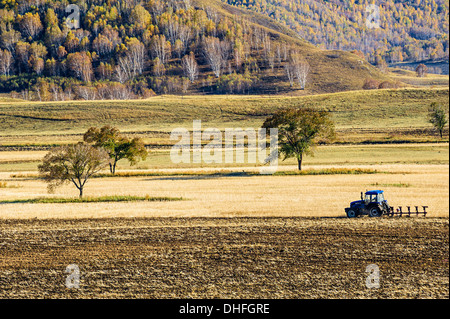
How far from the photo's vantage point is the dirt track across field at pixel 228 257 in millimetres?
17078

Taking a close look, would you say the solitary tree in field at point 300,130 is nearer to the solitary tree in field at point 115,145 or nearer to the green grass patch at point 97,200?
the solitary tree in field at point 115,145

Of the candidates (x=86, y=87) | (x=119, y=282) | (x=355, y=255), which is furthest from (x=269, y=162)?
(x=86, y=87)

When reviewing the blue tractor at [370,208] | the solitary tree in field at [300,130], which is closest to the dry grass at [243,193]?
the blue tractor at [370,208]

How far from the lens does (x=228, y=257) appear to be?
824 inches

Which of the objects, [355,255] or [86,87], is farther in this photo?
[86,87]

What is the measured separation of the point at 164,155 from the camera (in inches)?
2963

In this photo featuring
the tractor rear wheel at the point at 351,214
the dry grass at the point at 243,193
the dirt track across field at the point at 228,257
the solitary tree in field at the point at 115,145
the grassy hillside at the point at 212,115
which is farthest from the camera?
the grassy hillside at the point at 212,115

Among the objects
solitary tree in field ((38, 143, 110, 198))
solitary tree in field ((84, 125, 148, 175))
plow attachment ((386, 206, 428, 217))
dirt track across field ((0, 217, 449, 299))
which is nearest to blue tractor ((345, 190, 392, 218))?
plow attachment ((386, 206, 428, 217))

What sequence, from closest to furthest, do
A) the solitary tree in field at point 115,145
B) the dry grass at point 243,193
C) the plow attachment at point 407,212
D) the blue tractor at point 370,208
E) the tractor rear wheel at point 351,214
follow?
1. the plow attachment at point 407,212
2. the blue tractor at point 370,208
3. the tractor rear wheel at point 351,214
4. the dry grass at point 243,193
5. the solitary tree in field at point 115,145

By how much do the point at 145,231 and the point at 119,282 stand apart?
8.60 metres

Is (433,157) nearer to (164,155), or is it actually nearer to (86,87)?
(164,155)

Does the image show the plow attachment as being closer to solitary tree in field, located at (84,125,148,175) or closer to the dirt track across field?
the dirt track across field

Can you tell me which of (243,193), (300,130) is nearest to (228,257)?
(243,193)
